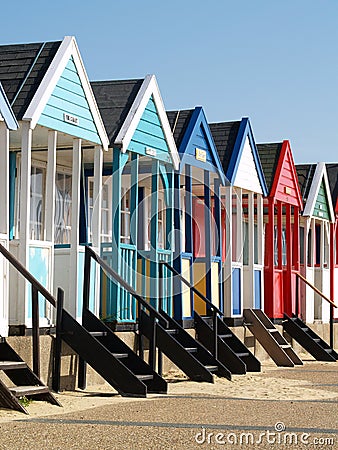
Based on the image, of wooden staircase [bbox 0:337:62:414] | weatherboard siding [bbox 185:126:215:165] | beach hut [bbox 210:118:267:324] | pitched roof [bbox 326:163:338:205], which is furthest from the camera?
pitched roof [bbox 326:163:338:205]

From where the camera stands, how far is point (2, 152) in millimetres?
11234

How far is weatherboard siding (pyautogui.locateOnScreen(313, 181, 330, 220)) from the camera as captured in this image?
77.2 feet

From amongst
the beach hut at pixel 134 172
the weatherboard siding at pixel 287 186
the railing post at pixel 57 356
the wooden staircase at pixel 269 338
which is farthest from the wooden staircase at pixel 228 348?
the weatherboard siding at pixel 287 186

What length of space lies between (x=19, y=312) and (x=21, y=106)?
265cm

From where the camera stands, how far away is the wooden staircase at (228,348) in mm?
14914

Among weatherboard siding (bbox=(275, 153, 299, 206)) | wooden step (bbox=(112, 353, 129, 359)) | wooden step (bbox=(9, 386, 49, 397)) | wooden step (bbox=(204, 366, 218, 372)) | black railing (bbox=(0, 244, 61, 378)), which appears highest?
weatherboard siding (bbox=(275, 153, 299, 206))

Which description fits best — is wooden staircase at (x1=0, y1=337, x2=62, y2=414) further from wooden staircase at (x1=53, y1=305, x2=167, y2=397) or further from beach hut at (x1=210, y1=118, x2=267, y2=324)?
beach hut at (x1=210, y1=118, x2=267, y2=324)

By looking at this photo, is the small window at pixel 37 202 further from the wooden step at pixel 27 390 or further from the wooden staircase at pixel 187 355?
the wooden step at pixel 27 390

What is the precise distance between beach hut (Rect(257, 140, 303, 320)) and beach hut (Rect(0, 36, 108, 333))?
687cm

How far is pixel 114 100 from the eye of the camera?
48.7 feet

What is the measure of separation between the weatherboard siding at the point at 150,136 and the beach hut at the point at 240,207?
2.57 meters

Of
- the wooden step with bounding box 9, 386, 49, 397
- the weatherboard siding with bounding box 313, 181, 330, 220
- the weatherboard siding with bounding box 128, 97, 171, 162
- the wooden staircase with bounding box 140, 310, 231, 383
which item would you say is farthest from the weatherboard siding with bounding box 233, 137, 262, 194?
the wooden step with bounding box 9, 386, 49, 397

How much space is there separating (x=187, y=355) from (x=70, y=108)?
392 centimetres

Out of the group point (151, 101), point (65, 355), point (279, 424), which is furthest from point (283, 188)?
point (279, 424)
